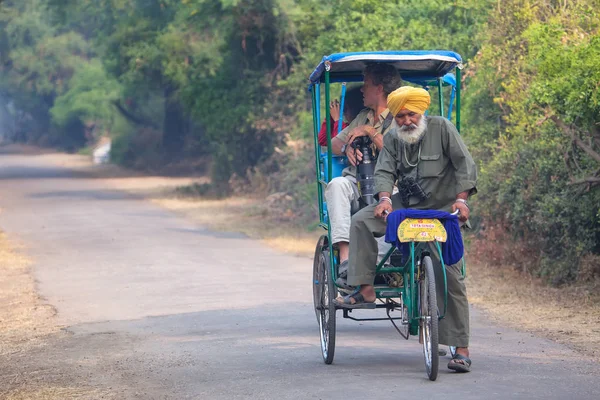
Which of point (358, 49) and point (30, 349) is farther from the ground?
point (358, 49)

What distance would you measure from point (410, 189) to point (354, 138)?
3.78ft

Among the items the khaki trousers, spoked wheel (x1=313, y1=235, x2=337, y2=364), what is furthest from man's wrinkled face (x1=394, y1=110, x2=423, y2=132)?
spoked wheel (x1=313, y1=235, x2=337, y2=364)

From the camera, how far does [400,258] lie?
7.93 metres

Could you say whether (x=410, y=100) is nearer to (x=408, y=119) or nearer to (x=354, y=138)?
(x=408, y=119)

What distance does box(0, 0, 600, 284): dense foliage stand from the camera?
1216 cm

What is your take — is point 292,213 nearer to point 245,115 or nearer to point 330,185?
point 245,115

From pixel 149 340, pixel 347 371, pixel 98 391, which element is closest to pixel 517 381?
pixel 347 371

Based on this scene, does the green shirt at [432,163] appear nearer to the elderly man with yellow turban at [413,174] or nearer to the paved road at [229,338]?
the elderly man with yellow turban at [413,174]

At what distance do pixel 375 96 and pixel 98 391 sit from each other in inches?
126

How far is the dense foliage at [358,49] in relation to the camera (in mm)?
12156

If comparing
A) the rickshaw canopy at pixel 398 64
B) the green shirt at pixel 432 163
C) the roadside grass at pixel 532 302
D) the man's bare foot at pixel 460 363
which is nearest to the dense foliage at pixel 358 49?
the roadside grass at pixel 532 302

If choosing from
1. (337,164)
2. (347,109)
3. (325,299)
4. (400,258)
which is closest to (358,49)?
(347,109)

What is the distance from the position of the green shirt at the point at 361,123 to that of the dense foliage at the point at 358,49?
305cm

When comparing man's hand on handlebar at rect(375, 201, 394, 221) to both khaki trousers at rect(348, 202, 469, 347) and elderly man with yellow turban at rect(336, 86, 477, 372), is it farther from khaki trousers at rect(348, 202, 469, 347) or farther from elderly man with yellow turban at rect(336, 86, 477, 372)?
khaki trousers at rect(348, 202, 469, 347)
